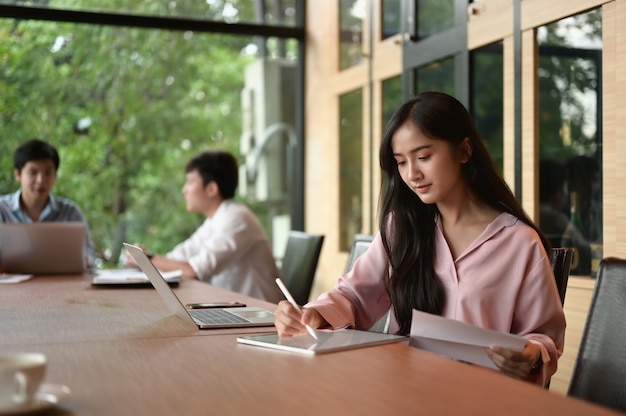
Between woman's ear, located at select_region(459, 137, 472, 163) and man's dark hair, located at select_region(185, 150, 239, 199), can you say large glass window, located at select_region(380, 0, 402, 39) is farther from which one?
woman's ear, located at select_region(459, 137, 472, 163)

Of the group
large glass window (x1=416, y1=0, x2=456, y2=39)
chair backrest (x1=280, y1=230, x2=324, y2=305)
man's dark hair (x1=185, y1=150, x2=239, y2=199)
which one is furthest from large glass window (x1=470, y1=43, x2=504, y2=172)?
man's dark hair (x1=185, y1=150, x2=239, y2=199)

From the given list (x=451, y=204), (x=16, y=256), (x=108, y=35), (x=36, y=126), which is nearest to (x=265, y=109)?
(x=108, y=35)

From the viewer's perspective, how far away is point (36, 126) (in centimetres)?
498

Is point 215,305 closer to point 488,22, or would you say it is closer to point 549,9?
point 549,9

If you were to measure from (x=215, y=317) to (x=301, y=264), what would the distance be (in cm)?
128

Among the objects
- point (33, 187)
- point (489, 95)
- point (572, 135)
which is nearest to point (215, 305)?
point (572, 135)

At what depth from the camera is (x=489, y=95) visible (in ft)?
11.2

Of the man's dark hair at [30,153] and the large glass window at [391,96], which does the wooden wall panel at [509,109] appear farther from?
the man's dark hair at [30,153]

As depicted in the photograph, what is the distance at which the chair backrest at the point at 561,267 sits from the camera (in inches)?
69.2

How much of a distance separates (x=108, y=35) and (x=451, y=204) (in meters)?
3.86

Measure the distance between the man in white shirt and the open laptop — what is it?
52.4 inches

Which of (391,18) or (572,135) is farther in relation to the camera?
(391,18)

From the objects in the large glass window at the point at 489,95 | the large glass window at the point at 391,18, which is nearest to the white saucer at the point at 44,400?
the large glass window at the point at 489,95

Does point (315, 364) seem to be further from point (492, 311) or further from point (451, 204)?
point (451, 204)
